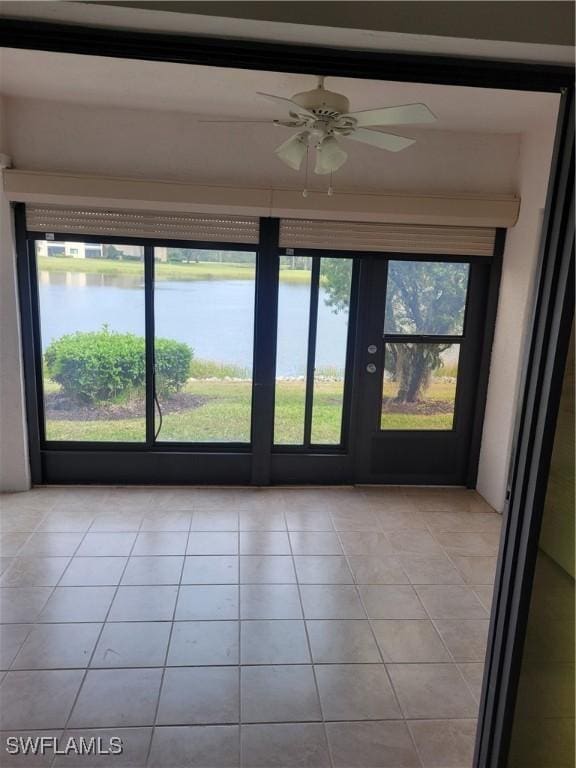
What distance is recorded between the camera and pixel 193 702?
2109 mm

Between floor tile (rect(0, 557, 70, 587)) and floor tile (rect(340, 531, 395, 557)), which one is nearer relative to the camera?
floor tile (rect(0, 557, 70, 587))

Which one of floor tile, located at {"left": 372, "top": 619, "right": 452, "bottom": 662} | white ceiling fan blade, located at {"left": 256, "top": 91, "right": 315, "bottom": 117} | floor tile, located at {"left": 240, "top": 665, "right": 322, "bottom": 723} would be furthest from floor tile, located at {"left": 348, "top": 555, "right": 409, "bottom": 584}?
white ceiling fan blade, located at {"left": 256, "top": 91, "right": 315, "bottom": 117}

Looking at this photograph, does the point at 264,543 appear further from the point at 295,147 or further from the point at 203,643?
the point at 295,147

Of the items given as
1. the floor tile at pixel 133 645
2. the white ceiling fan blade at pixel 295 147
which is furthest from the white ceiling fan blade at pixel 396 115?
the floor tile at pixel 133 645

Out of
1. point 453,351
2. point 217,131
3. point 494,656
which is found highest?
point 217,131

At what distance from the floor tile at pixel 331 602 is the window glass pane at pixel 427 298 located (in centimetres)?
209

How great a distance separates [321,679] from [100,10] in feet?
7.98

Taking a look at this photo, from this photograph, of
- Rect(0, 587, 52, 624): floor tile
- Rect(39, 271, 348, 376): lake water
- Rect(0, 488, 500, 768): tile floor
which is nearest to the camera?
Rect(0, 488, 500, 768): tile floor

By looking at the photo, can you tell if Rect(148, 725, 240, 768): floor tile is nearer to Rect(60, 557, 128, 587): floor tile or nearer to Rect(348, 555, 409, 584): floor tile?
Rect(60, 557, 128, 587): floor tile

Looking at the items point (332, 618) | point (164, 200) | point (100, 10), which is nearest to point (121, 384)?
point (164, 200)

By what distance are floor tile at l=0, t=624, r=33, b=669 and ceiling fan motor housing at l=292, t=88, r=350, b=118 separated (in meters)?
2.76

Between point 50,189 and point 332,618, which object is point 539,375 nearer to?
point 332,618

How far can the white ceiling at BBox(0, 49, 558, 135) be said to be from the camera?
289 cm

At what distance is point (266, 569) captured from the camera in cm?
310
